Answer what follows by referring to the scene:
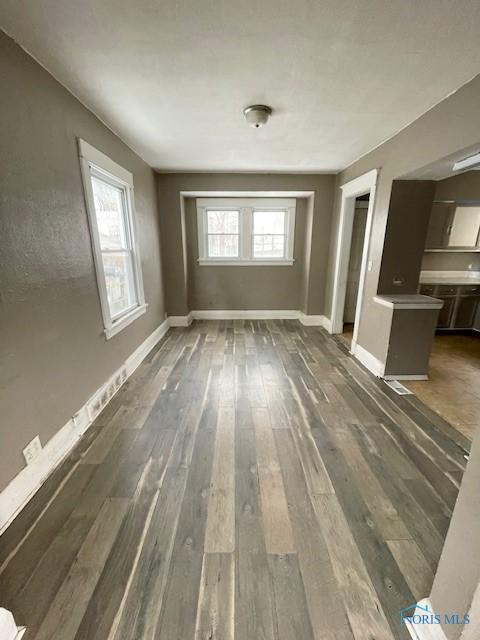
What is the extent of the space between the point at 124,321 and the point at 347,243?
10.8 feet

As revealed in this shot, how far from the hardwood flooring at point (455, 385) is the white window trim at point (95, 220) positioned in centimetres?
298

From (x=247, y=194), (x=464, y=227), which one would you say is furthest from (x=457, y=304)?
(x=247, y=194)

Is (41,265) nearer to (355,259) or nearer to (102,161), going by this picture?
(102,161)

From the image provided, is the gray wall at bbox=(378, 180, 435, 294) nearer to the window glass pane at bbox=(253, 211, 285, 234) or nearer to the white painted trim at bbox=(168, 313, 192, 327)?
the window glass pane at bbox=(253, 211, 285, 234)

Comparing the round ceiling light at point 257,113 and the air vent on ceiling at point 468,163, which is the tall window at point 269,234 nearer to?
the round ceiling light at point 257,113

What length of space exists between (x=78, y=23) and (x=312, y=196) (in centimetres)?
356

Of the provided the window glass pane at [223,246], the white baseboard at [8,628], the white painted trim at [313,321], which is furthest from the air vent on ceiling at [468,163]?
the white baseboard at [8,628]

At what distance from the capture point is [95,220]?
7.06ft

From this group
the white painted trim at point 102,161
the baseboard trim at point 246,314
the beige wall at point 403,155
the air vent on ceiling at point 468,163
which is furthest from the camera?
the baseboard trim at point 246,314

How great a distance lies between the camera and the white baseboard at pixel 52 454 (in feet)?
4.41

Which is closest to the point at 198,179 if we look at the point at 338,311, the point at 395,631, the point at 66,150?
the point at 66,150

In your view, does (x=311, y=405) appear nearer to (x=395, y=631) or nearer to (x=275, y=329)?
(x=395, y=631)

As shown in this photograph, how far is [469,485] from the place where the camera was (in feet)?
2.57

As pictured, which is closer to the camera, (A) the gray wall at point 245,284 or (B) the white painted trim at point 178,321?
(B) the white painted trim at point 178,321
